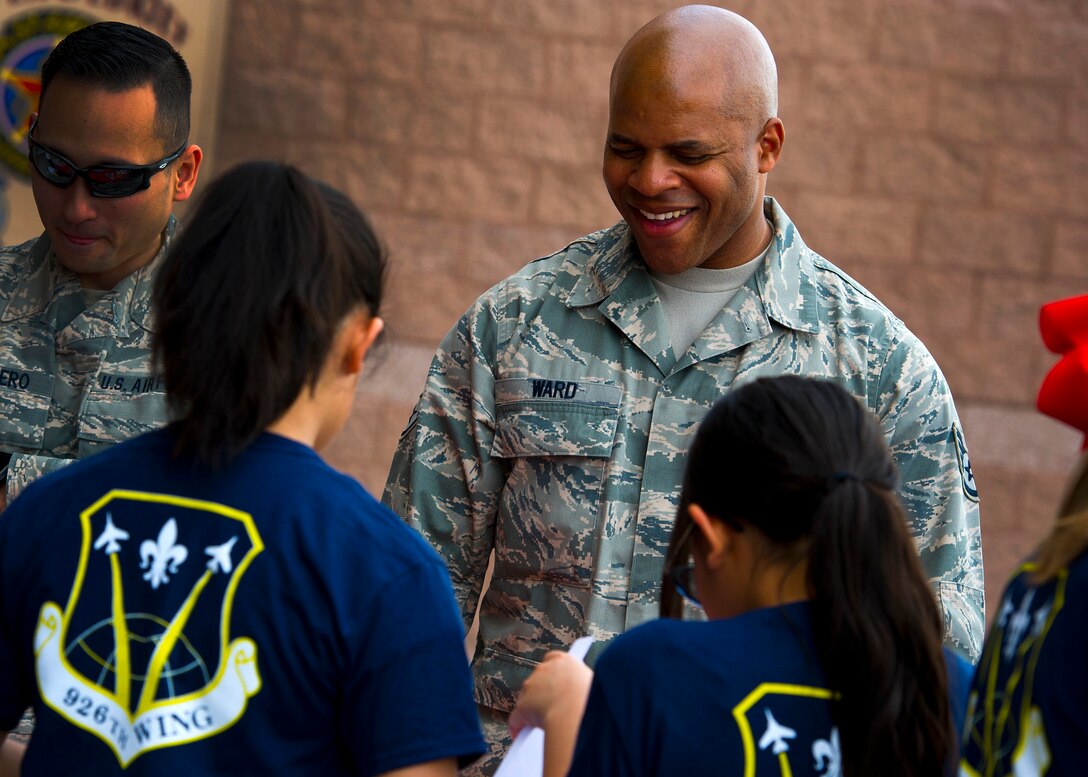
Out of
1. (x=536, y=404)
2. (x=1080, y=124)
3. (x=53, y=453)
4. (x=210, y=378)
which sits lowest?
(x=53, y=453)

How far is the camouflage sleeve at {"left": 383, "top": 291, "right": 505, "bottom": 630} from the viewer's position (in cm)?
289

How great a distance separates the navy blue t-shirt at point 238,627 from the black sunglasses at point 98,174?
48.9 inches

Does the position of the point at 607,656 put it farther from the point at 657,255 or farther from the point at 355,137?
the point at 355,137

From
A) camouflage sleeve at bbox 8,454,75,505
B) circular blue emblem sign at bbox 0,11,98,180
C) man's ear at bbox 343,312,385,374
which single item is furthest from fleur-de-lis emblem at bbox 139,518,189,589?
circular blue emblem sign at bbox 0,11,98,180

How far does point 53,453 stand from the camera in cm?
289

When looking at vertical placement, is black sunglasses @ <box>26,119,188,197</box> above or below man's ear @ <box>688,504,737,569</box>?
above

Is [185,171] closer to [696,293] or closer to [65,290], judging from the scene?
[65,290]

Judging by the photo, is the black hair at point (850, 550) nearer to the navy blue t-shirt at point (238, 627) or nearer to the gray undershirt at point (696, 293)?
the navy blue t-shirt at point (238, 627)

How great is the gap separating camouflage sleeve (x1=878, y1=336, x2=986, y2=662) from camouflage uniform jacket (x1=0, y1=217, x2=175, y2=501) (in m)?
1.43

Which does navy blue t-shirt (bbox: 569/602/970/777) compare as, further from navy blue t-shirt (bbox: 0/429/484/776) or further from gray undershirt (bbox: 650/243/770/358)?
gray undershirt (bbox: 650/243/770/358)

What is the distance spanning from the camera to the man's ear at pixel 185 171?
2.98m

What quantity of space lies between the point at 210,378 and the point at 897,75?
4.50 m

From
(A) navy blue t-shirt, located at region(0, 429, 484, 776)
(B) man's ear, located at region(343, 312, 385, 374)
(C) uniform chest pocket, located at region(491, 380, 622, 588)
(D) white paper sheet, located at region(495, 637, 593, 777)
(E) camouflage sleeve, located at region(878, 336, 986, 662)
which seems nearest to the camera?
(A) navy blue t-shirt, located at region(0, 429, 484, 776)

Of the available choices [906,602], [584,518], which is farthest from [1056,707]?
[584,518]
